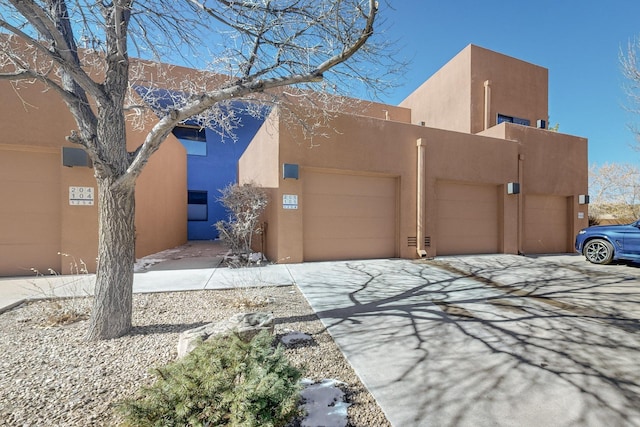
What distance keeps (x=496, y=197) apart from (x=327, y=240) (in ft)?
21.8

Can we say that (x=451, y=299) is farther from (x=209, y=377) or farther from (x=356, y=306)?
(x=209, y=377)

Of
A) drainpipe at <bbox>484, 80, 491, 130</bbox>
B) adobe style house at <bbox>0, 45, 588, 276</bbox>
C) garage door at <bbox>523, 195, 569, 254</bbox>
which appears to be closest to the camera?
adobe style house at <bbox>0, 45, 588, 276</bbox>

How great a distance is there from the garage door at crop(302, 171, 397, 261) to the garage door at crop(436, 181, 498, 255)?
1843 millimetres

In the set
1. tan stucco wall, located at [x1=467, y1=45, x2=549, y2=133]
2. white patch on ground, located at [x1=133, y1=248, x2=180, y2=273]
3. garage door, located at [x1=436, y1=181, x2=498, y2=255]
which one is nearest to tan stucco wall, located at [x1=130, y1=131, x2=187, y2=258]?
white patch on ground, located at [x1=133, y1=248, x2=180, y2=273]

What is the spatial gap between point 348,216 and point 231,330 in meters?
5.82

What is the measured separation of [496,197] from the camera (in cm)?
963

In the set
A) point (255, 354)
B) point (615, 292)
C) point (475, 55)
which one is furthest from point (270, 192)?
point (475, 55)

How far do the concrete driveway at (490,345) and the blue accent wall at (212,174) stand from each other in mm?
10987

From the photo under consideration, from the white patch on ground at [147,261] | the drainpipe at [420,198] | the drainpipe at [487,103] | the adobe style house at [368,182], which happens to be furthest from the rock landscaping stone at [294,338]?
the drainpipe at [487,103]

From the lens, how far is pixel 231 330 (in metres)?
2.54

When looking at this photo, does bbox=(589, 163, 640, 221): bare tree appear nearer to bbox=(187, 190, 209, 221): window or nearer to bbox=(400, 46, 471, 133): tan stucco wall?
bbox=(400, 46, 471, 133): tan stucco wall

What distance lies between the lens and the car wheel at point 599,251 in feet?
24.8

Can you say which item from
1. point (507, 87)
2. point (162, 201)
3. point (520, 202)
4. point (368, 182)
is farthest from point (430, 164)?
point (162, 201)

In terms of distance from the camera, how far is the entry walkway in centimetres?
200
